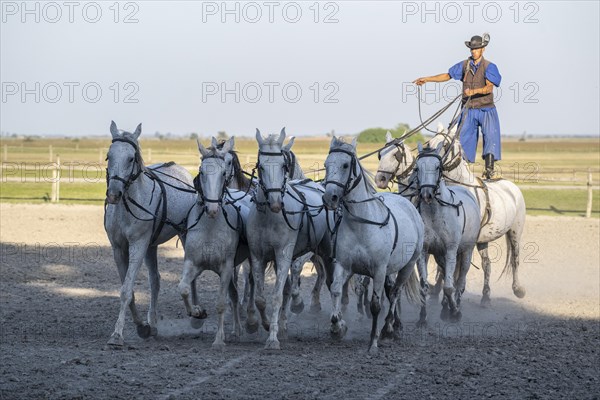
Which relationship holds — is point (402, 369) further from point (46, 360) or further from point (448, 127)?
point (448, 127)

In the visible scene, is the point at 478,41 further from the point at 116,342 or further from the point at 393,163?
the point at 116,342

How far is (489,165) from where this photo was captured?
13.6 meters

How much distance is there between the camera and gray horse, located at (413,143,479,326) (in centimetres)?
1027

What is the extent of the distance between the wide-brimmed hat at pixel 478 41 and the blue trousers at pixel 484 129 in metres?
0.91

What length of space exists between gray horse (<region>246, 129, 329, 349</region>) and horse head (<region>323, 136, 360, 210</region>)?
45 centimetres

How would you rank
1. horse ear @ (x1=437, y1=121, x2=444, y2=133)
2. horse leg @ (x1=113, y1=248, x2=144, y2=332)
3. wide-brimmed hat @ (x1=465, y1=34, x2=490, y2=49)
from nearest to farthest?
horse leg @ (x1=113, y1=248, x2=144, y2=332), horse ear @ (x1=437, y1=121, x2=444, y2=133), wide-brimmed hat @ (x1=465, y1=34, x2=490, y2=49)

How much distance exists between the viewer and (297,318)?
38.4ft

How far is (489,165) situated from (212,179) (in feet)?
19.6

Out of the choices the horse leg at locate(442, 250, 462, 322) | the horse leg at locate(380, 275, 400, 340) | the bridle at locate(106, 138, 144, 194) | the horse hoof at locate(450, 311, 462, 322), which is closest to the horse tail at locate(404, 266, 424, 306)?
the horse leg at locate(442, 250, 462, 322)

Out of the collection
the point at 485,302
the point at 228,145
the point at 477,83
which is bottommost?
the point at 485,302

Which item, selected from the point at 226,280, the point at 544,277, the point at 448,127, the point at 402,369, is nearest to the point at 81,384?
the point at 226,280

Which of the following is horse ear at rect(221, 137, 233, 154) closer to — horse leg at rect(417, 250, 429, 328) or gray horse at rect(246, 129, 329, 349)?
gray horse at rect(246, 129, 329, 349)

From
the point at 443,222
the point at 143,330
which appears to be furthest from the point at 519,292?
the point at 143,330

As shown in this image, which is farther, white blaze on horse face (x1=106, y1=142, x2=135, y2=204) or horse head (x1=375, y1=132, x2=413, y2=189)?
horse head (x1=375, y1=132, x2=413, y2=189)
